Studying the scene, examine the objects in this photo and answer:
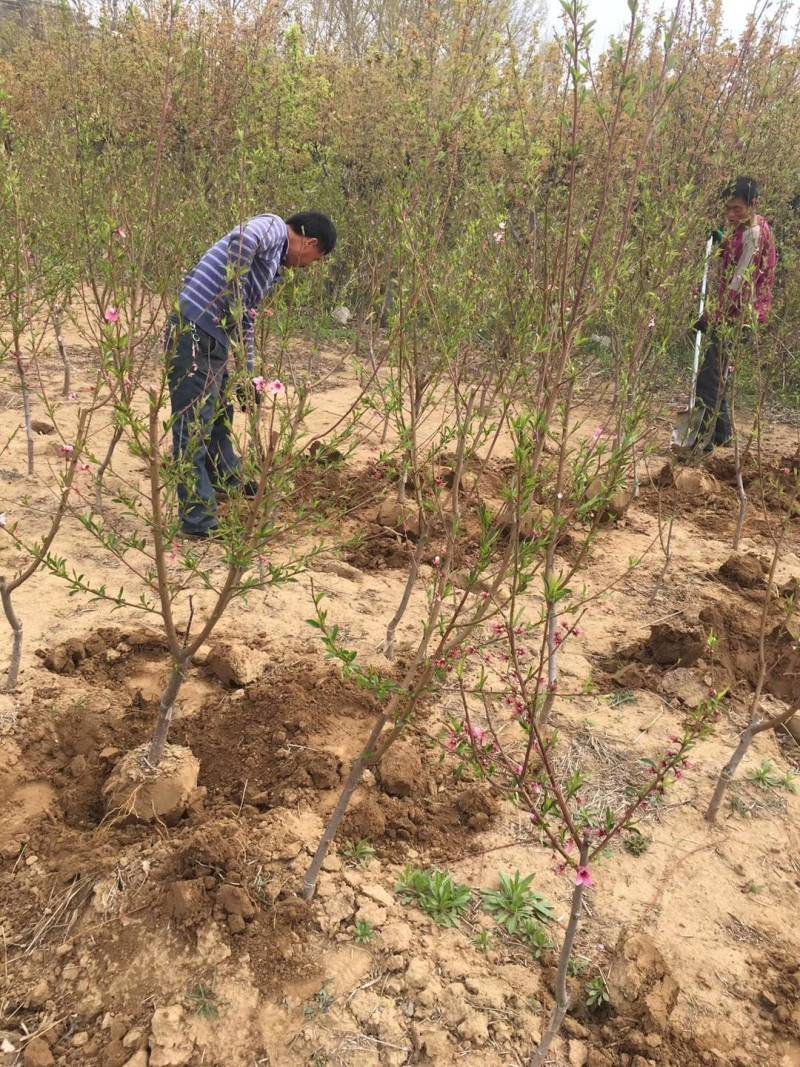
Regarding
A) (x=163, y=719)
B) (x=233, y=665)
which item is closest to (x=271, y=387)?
(x=163, y=719)

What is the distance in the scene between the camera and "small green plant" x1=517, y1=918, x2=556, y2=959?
2.17 m

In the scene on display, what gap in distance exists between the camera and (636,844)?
261cm

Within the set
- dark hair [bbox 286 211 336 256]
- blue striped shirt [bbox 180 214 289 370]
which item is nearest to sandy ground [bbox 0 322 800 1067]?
blue striped shirt [bbox 180 214 289 370]

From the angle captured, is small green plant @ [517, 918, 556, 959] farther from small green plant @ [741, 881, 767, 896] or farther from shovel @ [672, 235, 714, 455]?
shovel @ [672, 235, 714, 455]

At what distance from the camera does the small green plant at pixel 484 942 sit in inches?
85.2

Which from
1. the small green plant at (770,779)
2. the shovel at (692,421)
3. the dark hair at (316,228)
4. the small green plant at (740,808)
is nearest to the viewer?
the small green plant at (740,808)

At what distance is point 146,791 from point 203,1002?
0.68 metres

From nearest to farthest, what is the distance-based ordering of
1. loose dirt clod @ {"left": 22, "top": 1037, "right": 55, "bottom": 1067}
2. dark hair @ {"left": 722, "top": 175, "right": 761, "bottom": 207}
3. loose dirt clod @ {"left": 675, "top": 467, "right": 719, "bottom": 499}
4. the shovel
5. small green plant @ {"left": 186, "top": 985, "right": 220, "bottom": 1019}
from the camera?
loose dirt clod @ {"left": 22, "top": 1037, "right": 55, "bottom": 1067} → small green plant @ {"left": 186, "top": 985, "right": 220, "bottom": 1019} → dark hair @ {"left": 722, "top": 175, "right": 761, "bottom": 207} → the shovel → loose dirt clod @ {"left": 675, "top": 467, "right": 719, "bottom": 499}

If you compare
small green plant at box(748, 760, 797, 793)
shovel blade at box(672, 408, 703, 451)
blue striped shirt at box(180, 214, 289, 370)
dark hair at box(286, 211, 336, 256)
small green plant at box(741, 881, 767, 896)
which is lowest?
small green plant at box(741, 881, 767, 896)

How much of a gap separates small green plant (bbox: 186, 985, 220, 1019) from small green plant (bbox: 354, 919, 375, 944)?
1.39 ft

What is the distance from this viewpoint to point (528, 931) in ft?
7.30

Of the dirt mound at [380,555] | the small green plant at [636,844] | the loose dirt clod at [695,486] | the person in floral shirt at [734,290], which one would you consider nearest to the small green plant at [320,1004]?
the small green plant at [636,844]

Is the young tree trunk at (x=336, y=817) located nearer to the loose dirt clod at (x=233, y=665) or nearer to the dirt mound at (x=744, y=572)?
the loose dirt clod at (x=233, y=665)

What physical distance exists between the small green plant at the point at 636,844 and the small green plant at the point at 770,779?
2.15 ft
